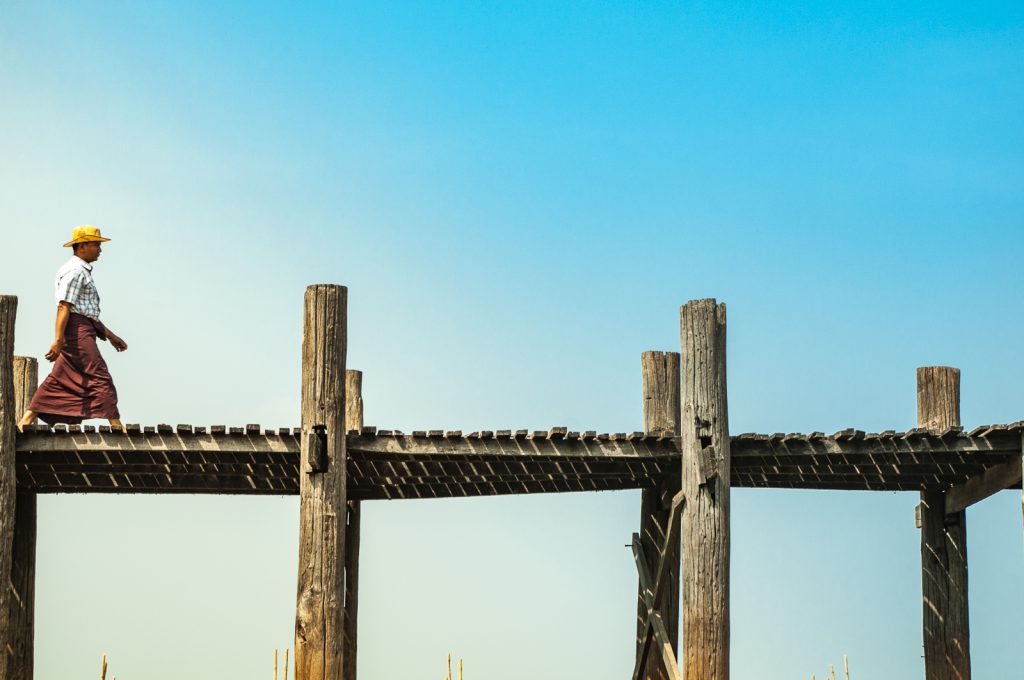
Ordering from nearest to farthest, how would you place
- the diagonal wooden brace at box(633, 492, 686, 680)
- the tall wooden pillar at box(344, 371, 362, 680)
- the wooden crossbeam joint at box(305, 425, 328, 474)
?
the wooden crossbeam joint at box(305, 425, 328, 474) → the diagonal wooden brace at box(633, 492, 686, 680) → the tall wooden pillar at box(344, 371, 362, 680)

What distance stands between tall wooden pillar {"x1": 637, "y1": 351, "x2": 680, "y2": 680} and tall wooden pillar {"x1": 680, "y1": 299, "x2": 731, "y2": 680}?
1.18 metres

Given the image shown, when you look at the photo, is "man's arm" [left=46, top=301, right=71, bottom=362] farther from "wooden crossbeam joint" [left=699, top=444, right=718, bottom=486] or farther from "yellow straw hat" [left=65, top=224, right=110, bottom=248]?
"wooden crossbeam joint" [left=699, top=444, right=718, bottom=486]

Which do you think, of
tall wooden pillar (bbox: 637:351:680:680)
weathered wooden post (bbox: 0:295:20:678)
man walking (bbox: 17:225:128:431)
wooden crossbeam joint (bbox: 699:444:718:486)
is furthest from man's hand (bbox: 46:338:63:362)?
wooden crossbeam joint (bbox: 699:444:718:486)

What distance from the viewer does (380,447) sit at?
13500 millimetres

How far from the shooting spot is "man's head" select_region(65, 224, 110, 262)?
14.1 meters

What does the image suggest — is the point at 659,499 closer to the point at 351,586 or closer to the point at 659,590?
the point at 659,590

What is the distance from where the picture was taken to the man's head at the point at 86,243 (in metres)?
14.1

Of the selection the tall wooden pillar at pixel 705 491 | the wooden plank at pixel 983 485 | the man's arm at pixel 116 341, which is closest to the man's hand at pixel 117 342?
the man's arm at pixel 116 341

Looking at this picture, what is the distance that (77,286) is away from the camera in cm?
1400

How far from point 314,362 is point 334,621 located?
78.8 inches

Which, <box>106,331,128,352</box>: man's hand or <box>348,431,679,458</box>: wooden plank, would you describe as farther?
<box>106,331,128,352</box>: man's hand

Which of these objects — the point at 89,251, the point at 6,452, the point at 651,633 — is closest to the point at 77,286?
the point at 89,251

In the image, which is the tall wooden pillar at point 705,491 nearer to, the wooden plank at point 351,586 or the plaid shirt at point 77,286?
the wooden plank at point 351,586

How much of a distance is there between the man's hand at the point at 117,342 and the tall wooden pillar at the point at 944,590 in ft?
25.2
